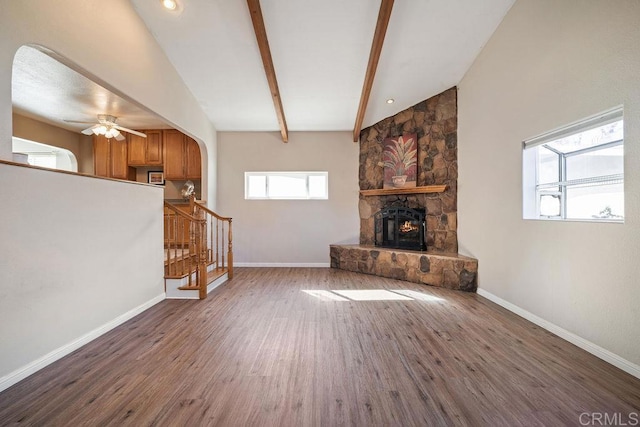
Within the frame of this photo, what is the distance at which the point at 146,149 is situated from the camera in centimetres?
571

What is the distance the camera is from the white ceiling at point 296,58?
10.4 feet

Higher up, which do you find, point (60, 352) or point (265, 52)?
point (265, 52)

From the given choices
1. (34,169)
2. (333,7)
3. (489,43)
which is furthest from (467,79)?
(34,169)

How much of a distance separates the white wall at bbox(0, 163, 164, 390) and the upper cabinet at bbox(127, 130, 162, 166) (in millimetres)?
3072

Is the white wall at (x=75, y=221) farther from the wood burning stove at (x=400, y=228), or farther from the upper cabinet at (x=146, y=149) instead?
the wood burning stove at (x=400, y=228)

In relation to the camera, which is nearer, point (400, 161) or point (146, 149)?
point (400, 161)

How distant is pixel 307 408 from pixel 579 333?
2.46 meters

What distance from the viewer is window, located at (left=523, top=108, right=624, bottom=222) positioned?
2.19m

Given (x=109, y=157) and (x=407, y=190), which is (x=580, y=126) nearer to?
(x=407, y=190)

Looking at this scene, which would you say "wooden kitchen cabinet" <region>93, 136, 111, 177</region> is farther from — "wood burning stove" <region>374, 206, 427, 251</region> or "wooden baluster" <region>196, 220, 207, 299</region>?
"wood burning stove" <region>374, 206, 427, 251</region>

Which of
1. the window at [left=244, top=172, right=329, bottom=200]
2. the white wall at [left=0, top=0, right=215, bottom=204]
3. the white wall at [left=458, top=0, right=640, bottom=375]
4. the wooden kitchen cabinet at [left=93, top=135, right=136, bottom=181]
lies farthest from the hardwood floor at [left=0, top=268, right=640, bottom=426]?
the wooden kitchen cabinet at [left=93, top=135, right=136, bottom=181]

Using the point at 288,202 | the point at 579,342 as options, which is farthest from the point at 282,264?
the point at 579,342

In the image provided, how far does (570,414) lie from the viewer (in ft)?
4.99

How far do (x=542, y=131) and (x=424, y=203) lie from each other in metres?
2.29
